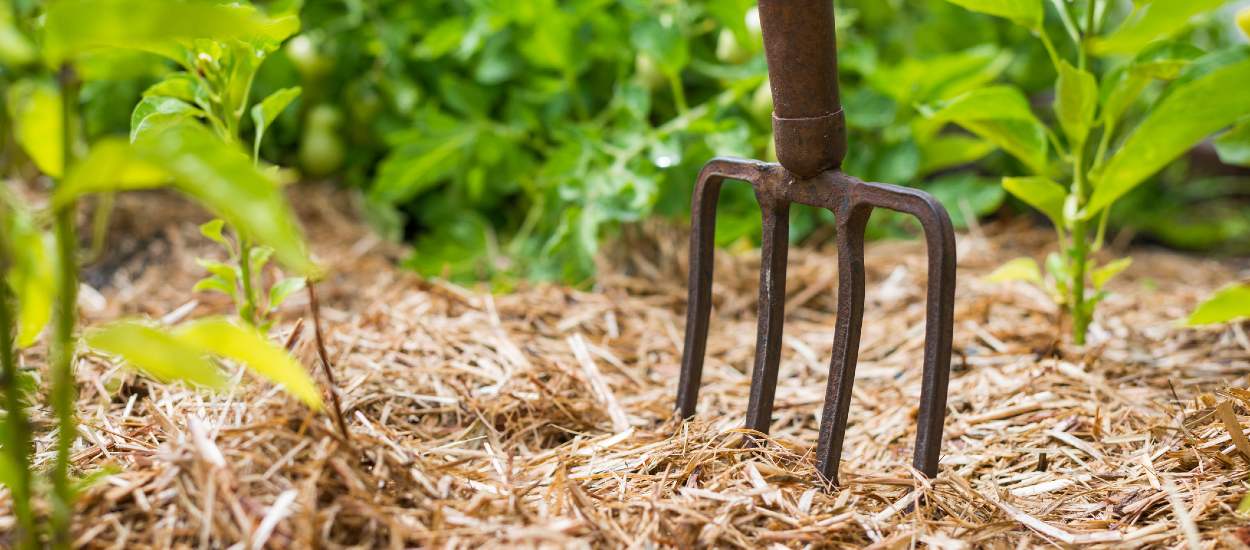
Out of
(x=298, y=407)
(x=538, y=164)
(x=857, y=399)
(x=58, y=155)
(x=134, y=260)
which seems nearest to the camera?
(x=58, y=155)

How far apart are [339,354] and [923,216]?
65 cm

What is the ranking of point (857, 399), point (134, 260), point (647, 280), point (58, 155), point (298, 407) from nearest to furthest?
point (58, 155) → point (298, 407) → point (857, 399) → point (647, 280) → point (134, 260)

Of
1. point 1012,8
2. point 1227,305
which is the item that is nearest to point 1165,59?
point 1012,8

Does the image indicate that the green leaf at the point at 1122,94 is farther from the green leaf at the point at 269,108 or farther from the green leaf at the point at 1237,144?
the green leaf at the point at 269,108

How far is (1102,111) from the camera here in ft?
3.60

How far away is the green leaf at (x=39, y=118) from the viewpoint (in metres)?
0.60

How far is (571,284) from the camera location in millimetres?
1564

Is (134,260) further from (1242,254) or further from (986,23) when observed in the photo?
(1242,254)

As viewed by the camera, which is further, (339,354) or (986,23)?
(986,23)

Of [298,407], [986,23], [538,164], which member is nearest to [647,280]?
[538,164]

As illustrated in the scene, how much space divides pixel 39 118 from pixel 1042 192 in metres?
0.99

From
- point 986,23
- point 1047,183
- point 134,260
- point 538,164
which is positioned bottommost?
point 134,260

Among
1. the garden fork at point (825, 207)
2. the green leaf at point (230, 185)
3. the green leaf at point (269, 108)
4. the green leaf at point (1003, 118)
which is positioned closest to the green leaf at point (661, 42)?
the green leaf at point (1003, 118)

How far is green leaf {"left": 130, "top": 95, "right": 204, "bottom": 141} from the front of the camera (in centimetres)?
91
